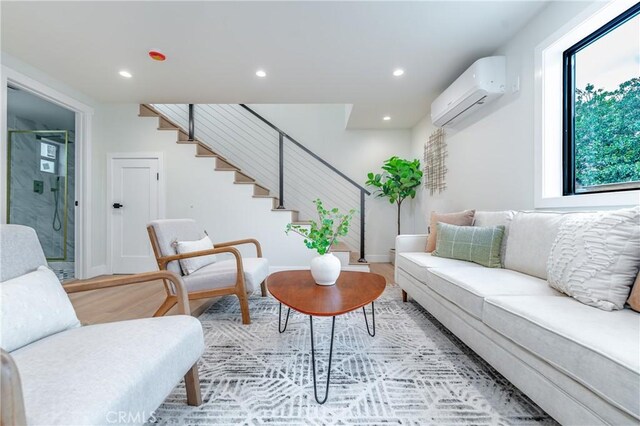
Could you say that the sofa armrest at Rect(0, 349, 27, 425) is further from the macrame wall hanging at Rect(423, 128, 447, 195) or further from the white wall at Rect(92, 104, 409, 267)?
the macrame wall hanging at Rect(423, 128, 447, 195)

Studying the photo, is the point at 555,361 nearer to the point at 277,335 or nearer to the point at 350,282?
the point at 350,282

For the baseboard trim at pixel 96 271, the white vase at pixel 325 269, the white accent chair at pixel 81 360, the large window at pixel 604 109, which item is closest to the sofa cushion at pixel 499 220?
the large window at pixel 604 109

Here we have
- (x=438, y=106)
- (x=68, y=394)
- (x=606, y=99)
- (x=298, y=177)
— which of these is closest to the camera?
(x=68, y=394)

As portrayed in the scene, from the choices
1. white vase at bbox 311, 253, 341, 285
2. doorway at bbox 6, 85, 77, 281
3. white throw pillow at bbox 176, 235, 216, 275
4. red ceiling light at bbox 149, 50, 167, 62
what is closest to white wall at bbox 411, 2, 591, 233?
white vase at bbox 311, 253, 341, 285

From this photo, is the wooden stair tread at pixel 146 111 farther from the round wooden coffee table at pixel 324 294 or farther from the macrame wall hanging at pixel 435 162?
the macrame wall hanging at pixel 435 162

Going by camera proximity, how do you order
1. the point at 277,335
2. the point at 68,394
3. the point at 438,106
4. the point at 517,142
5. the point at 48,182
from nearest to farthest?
the point at 68,394 → the point at 277,335 → the point at 517,142 → the point at 438,106 → the point at 48,182

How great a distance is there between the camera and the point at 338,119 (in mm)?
4695

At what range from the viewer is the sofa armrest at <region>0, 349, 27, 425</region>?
1.69 feet

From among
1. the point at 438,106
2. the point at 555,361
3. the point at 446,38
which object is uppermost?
the point at 446,38

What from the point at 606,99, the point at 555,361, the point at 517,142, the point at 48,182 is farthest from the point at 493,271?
the point at 48,182

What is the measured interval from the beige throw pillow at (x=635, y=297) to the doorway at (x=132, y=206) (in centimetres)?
464

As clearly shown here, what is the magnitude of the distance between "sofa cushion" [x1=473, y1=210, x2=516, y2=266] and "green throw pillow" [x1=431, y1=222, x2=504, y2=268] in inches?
1.8

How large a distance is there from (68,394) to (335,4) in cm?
241

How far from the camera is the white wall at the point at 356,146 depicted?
4.66 meters
